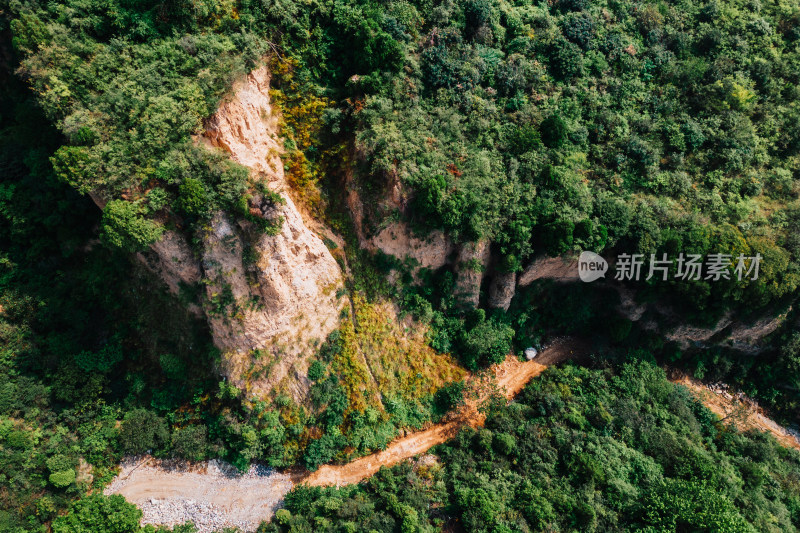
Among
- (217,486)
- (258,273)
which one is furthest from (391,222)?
(217,486)

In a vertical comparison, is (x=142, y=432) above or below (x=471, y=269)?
below

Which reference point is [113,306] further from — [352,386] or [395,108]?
[395,108]

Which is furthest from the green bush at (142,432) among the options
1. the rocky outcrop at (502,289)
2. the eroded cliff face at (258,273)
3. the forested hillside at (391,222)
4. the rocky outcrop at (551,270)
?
the rocky outcrop at (551,270)

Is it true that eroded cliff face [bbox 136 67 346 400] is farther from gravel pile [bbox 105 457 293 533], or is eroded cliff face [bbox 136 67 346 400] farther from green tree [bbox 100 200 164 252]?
gravel pile [bbox 105 457 293 533]

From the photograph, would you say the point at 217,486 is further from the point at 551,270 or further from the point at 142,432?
the point at 551,270

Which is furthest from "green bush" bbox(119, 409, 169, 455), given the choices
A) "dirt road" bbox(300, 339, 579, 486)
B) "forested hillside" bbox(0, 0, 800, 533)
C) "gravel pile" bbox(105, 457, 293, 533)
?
"dirt road" bbox(300, 339, 579, 486)

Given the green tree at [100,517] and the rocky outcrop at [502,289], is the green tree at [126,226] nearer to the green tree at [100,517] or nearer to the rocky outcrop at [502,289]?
the green tree at [100,517]
